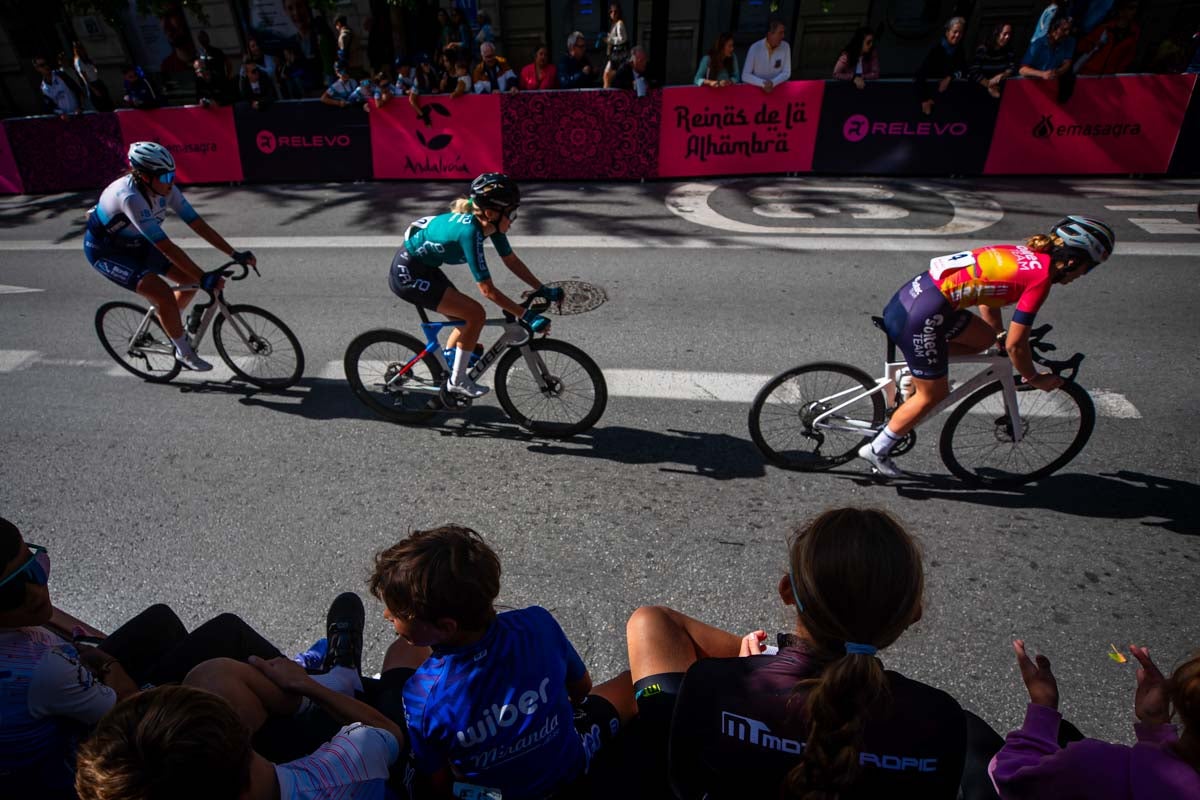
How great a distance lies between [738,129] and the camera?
11.2 meters

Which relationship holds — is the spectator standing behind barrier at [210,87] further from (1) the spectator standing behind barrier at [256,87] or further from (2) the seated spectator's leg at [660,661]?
(2) the seated spectator's leg at [660,661]

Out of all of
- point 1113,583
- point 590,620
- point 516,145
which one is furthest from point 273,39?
point 1113,583

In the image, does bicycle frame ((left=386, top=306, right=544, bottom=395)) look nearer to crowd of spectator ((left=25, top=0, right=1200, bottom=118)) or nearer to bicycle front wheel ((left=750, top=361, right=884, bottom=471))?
bicycle front wheel ((left=750, top=361, right=884, bottom=471))

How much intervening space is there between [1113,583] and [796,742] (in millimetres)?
3148

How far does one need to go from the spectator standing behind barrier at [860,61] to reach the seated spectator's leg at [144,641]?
→ 11.7 metres

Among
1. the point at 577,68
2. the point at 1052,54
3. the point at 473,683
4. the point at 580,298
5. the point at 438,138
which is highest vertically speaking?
the point at 1052,54

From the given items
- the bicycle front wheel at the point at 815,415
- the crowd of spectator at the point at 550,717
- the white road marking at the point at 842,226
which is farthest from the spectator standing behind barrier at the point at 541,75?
the crowd of spectator at the point at 550,717

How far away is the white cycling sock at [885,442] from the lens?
170 inches

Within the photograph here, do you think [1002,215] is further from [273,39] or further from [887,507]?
[273,39]

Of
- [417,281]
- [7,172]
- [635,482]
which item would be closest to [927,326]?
[635,482]

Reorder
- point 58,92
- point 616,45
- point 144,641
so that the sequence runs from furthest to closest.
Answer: point 616,45 < point 58,92 < point 144,641

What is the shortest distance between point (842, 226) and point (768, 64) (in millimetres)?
Answer: 3596

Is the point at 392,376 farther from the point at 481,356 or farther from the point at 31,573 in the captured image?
the point at 31,573

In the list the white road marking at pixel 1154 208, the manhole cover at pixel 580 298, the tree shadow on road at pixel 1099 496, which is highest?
the white road marking at pixel 1154 208
